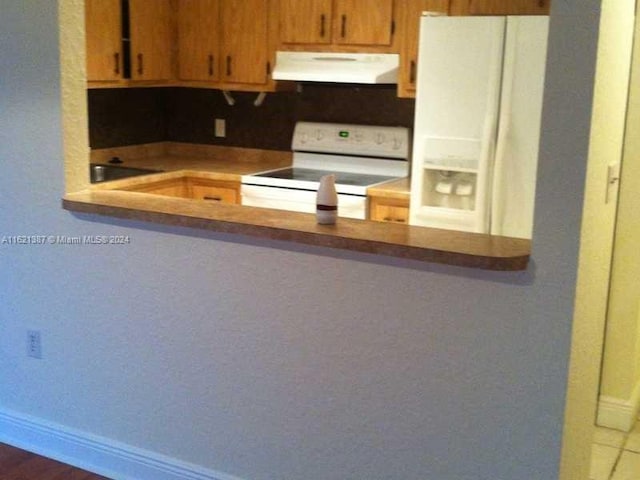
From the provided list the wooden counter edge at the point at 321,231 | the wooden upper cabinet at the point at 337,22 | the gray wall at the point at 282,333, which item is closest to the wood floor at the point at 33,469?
the gray wall at the point at 282,333

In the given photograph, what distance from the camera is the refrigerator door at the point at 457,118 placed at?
343 centimetres

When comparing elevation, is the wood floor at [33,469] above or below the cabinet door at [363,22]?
below

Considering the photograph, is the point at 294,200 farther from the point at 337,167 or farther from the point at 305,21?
the point at 305,21

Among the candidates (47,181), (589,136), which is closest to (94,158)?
(47,181)

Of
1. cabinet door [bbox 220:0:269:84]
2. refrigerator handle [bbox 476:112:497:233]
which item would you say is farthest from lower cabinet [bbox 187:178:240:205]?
refrigerator handle [bbox 476:112:497:233]

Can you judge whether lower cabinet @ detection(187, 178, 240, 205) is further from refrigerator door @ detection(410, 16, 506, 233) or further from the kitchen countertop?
the kitchen countertop

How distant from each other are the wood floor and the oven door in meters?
1.72

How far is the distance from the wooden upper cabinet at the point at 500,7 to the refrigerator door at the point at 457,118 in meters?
0.44

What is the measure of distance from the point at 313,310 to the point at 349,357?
18 cm

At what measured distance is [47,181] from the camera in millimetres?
2816

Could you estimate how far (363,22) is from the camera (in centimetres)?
428

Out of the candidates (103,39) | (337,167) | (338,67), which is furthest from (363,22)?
(103,39)

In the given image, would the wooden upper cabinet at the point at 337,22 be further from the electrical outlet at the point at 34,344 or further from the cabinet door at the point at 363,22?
the electrical outlet at the point at 34,344

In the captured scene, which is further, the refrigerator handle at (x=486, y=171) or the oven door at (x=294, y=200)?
the oven door at (x=294, y=200)
